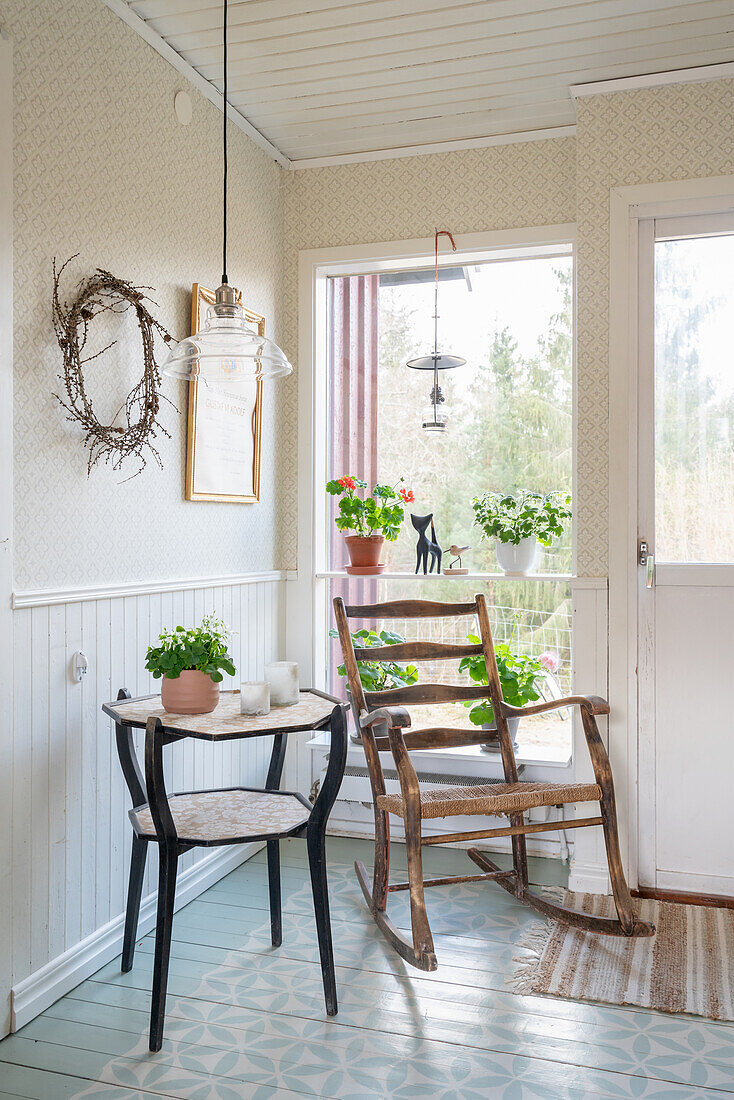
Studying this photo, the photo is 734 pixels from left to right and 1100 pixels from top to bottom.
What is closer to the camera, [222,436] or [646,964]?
[646,964]

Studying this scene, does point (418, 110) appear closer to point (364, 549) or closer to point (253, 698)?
point (364, 549)

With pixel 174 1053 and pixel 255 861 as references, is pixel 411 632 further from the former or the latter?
pixel 174 1053

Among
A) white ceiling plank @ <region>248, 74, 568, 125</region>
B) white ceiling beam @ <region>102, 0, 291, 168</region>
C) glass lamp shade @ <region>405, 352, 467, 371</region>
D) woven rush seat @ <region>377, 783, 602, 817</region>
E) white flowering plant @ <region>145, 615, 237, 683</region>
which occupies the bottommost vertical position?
woven rush seat @ <region>377, 783, 602, 817</region>

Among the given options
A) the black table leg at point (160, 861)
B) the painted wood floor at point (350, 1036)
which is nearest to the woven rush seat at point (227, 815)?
the black table leg at point (160, 861)

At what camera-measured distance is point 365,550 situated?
3.32 m

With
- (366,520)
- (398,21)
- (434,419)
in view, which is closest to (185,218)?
(398,21)

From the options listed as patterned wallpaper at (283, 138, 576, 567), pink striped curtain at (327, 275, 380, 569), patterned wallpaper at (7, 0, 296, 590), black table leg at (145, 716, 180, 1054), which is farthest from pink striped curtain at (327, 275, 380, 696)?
black table leg at (145, 716, 180, 1054)

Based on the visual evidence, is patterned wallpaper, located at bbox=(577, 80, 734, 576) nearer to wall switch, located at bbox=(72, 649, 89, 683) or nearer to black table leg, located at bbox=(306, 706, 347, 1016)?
black table leg, located at bbox=(306, 706, 347, 1016)

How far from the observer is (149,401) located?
93.0 inches

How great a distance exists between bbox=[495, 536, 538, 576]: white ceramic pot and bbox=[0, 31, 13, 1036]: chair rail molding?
1.82m

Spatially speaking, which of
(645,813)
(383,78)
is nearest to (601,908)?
(645,813)

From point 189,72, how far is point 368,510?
161 cm

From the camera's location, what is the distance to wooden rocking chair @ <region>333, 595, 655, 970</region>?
2.21m

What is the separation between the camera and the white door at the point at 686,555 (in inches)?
109
